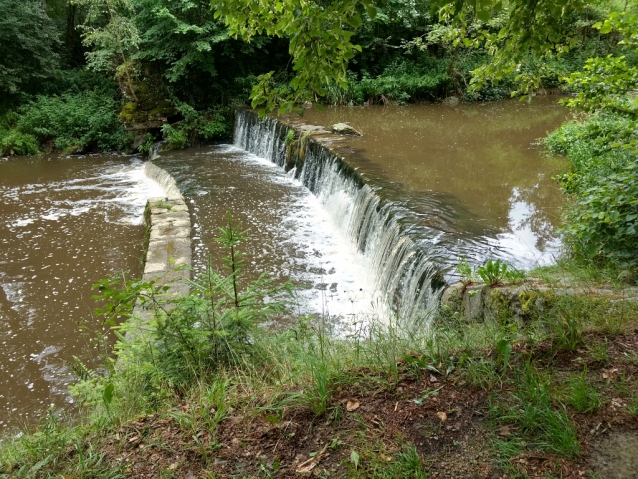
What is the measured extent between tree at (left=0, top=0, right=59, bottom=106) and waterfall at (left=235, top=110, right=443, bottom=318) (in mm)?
8454

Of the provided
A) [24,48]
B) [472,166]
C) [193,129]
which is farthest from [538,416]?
[24,48]

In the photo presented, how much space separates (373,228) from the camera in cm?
688

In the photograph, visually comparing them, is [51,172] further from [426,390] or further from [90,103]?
[426,390]

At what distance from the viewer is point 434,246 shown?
557 cm

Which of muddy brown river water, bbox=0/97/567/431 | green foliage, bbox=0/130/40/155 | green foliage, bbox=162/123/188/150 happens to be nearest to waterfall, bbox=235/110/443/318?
muddy brown river water, bbox=0/97/567/431

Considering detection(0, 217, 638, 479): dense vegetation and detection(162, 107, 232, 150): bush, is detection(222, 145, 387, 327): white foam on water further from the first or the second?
detection(162, 107, 232, 150): bush

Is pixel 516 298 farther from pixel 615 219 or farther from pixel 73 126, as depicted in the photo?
pixel 73 126

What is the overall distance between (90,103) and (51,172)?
143 inches

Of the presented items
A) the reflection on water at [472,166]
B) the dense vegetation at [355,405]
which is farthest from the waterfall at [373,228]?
the dense vegetation at [355,405]

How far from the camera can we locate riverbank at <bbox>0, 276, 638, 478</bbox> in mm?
2127

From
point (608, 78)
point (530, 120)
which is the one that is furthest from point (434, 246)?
point (530, 120)

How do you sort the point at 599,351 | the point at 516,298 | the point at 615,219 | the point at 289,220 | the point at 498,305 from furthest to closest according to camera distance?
1. the point at 289,220
2. the point at 498,305
3. the point at 516,298
4. the point at 615,219
5. the point at 599,351

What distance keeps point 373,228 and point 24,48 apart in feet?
44.2

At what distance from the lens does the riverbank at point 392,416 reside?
213 centimetres
